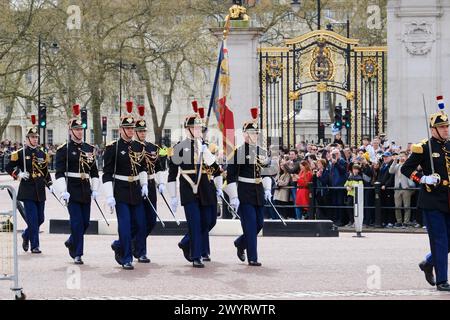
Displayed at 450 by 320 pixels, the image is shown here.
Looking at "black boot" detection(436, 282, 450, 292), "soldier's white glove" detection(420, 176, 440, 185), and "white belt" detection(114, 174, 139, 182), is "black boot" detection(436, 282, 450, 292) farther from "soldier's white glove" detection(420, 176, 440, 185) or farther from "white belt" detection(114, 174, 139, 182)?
"white belt" detection(114, 174, 139, 182)

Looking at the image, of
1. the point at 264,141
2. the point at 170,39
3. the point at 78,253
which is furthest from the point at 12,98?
the point at 78,253

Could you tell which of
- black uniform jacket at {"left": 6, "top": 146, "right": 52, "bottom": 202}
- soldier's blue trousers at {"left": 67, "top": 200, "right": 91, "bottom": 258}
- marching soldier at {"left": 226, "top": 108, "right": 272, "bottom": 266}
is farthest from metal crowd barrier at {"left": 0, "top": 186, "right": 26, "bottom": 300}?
marching soldier at {"left": 226, "top": 108, "right": 272, "bottom": 266}

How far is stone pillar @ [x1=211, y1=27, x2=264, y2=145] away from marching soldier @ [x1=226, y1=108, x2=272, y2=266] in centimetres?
1195

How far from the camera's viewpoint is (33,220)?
1625cm

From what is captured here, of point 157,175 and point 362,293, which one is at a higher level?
point 157,175

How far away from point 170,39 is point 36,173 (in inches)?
1548

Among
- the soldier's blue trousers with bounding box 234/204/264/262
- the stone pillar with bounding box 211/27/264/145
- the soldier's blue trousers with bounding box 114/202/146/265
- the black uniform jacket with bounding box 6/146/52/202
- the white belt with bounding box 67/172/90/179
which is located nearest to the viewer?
the soldier's blue trousers with bounding box 114/202/146/265

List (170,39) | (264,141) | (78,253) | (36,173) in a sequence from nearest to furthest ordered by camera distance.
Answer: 1. (78,253)
2. (36,173)
3. (264,141)
4. (170,39)

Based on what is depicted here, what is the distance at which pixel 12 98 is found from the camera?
166ft

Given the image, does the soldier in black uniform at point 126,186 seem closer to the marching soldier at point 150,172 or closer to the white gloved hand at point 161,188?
the marching soldier at point 150,172

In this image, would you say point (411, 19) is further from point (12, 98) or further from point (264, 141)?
point (12, 98)

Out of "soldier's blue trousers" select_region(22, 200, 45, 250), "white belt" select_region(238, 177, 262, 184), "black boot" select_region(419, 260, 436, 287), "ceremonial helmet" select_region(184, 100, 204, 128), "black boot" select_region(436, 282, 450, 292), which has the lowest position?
"black boot" select_region(436, 282, 450, 292)

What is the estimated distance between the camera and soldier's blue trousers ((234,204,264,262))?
14.4 metres

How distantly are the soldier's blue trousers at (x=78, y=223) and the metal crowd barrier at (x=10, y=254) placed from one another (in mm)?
791
